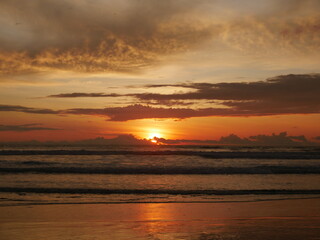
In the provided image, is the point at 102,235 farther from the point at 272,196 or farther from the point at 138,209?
the point at 272,196

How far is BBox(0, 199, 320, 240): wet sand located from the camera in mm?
7691

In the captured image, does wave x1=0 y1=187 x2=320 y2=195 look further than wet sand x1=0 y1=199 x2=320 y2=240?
Yes

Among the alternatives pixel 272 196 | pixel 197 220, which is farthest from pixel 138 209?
pixel 272 196

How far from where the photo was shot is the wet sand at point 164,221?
769 cm

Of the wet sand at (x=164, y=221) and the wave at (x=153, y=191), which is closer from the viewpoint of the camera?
the wet sand at (x=164, y=221)

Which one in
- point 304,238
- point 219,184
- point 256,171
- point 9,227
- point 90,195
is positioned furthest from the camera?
point 256,171

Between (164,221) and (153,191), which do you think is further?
(153,191)

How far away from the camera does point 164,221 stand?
9008mm

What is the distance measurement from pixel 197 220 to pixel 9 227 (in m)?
A: 4.49

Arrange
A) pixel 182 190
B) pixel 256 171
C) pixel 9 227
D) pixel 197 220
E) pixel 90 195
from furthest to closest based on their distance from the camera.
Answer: pixel 256 171
pixel 182 190
pixel 90 195
pixel 197 220
pixel 9 227

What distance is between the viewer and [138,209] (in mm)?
10742

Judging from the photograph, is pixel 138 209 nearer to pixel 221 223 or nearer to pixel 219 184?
pixel 221 223

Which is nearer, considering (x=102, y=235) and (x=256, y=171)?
(x=102, y=235)

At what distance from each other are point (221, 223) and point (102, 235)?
9.65ft
